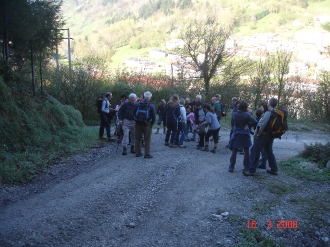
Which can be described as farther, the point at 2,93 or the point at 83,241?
the point at 2,93

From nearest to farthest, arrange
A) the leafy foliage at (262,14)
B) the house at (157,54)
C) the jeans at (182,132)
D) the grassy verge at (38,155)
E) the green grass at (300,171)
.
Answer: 1. the grassy verge at (38,155)
2. the green grass at (300,171)
3. the jeans at (182,132)
4. the house at (157,54)
5. the leafy foliage at (262,14)

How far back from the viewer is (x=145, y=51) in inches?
2931

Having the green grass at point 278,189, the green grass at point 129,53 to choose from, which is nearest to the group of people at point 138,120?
the green grass at point 278,189

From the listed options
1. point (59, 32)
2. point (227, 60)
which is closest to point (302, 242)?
point (59, 32)

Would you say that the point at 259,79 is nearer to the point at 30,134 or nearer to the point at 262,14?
the point at 30,134

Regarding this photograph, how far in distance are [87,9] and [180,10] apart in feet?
166

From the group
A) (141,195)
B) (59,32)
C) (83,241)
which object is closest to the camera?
(83,241)

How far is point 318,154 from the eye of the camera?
10016mm

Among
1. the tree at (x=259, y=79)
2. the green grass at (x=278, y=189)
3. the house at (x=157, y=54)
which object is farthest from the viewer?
the house at (x=157, y=54)

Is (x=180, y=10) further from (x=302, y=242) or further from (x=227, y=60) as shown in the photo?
(x=302, y=242)

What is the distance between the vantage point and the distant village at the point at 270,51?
2856cm

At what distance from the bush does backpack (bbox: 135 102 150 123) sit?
508 cm

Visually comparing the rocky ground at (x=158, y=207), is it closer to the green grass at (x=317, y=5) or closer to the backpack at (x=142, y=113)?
the backpack at (x=142, y=113)

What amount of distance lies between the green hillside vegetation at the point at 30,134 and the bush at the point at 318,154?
286 inches
